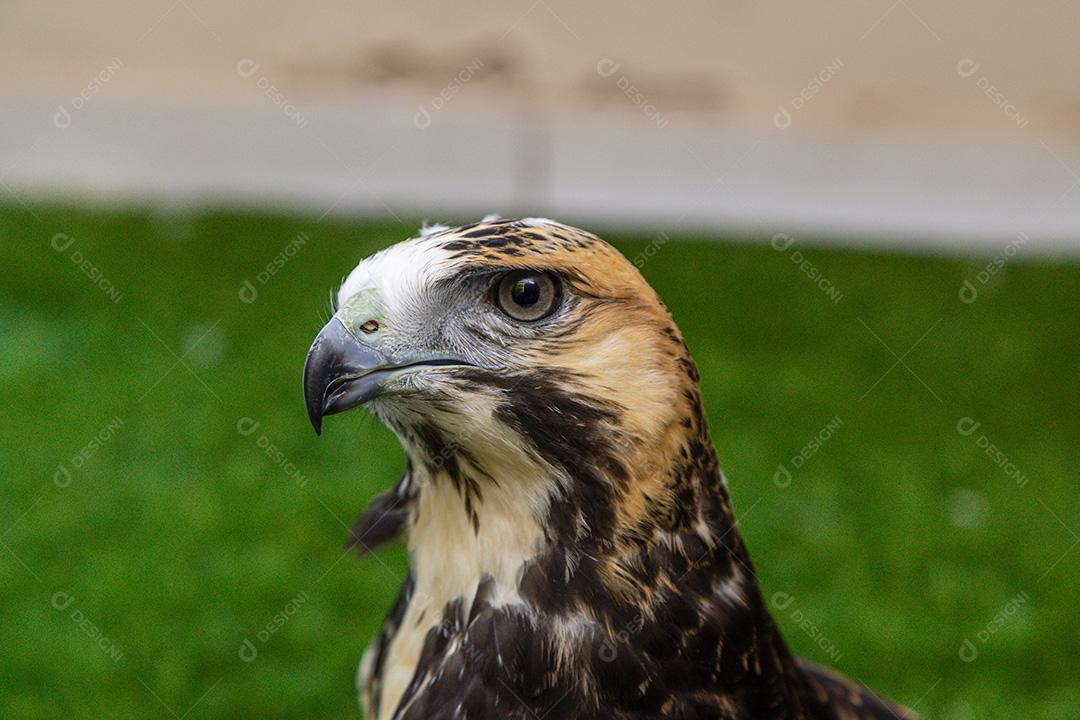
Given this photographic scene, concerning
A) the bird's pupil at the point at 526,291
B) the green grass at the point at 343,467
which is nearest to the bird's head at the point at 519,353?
the bird's pupil at the point at 526,291

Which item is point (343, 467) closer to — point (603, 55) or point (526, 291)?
point (526, 291)

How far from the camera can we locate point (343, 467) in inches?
225

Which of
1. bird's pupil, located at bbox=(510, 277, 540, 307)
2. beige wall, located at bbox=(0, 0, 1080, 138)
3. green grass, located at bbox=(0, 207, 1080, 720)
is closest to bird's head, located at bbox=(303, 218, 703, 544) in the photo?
bird's pupil, located at bbox=(510, 277, 540, 307)

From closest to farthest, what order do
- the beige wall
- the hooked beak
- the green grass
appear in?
the hooked beak, the green grass, the beige wall

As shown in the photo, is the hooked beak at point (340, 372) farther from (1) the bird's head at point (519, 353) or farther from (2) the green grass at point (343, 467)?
(2) the green grass at point (343, 467)

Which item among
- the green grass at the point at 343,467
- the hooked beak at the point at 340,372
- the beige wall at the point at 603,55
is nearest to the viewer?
the hooked beak at the point at 340,372

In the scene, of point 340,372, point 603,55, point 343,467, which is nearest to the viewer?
point 340,372

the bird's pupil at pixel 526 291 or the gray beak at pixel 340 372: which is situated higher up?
the bird's pupil at pixel 526 291

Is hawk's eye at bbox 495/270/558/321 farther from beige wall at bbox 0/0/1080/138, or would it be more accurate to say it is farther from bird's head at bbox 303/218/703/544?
beige wall at bbox 0/0/1080/138

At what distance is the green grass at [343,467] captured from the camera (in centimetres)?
467

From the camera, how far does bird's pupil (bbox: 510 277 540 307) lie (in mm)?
2268

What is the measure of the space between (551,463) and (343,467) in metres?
3.54

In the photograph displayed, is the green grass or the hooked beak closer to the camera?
the hooked beak

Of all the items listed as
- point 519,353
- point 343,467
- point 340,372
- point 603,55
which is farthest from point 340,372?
point 603,55
